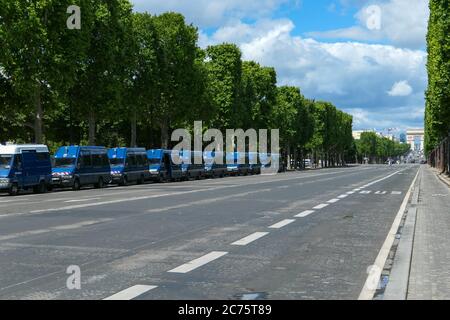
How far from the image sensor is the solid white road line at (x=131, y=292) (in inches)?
252

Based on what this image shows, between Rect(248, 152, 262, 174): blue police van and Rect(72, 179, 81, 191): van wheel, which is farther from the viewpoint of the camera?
Rect(248, 152, 262, 174): blue police van

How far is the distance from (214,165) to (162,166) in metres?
13.2

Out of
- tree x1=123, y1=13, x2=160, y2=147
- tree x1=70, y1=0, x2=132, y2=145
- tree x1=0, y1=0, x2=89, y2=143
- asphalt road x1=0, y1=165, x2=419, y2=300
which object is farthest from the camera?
tree x1=123, y1=13, x2=160, y2=147

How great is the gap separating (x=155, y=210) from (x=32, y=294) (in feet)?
35.4

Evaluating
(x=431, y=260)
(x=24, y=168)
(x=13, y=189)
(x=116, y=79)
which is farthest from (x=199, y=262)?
(x=116, y=79)

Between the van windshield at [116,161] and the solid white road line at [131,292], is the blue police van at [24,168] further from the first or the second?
the solid white road line at [131,292]

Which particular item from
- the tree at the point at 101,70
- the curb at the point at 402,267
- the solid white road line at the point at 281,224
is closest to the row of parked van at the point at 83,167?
the tree at the point at 101,70

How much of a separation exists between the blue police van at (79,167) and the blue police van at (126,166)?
3.02 metres

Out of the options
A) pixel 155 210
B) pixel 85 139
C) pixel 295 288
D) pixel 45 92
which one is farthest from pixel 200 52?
pixel 295 288

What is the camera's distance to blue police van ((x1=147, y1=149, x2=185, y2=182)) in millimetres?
48062

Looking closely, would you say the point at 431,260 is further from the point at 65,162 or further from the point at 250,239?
the point at 65,162

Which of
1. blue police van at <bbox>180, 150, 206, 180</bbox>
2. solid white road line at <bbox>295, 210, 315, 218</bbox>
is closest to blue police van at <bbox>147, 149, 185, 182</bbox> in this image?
blue police van at <bbox>180, 150, 206, 180</bbox>

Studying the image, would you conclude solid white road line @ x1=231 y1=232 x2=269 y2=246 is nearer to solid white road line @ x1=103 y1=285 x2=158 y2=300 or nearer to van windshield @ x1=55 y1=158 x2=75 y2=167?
solid white road line @ x1=103 y1=285 x2=158 y2=300

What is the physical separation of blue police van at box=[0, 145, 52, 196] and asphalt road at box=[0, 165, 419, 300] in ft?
44.3
